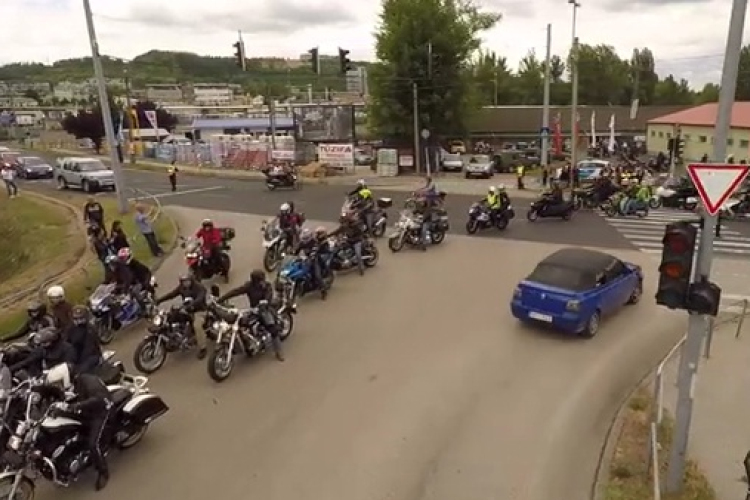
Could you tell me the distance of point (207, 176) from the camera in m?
43.7

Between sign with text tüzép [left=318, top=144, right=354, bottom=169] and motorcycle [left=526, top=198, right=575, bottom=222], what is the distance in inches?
795

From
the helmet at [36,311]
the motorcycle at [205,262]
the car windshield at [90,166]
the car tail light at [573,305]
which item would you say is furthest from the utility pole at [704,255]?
the car windshield at [90,166]

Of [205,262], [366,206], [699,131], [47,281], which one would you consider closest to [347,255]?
[205,262]

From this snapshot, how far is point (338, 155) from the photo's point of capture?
4350 centimetres

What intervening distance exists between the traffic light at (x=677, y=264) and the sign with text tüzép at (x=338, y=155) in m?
37.3

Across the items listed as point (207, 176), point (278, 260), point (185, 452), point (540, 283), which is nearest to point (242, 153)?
point (207, 176)

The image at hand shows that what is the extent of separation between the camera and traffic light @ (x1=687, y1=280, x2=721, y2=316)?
6.55 meters

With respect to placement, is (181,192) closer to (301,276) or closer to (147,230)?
(147,230)

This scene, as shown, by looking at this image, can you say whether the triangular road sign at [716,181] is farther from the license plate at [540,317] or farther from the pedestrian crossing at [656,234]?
the pedestrian crossing at [656,234]

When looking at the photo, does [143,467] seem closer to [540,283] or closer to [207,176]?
[540,283]

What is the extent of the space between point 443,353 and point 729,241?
14.5m

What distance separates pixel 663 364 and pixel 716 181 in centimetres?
511

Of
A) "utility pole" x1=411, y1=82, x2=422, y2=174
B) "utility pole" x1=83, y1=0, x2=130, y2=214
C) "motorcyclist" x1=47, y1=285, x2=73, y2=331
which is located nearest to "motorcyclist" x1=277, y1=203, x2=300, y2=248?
"motorcyclist" x1=47, y1=285, x2=73, y2=331

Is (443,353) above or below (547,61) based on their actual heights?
below
